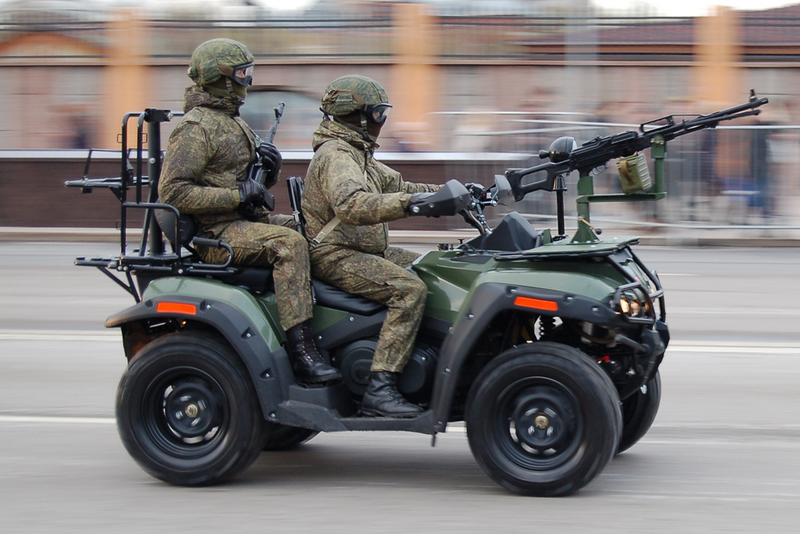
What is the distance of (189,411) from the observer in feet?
16.7

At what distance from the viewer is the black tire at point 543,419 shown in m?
4.60

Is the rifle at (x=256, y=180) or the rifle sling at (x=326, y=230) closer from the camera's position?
the rifle sling at (x=326, y=230)

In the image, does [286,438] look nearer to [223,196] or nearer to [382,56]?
[223,196]

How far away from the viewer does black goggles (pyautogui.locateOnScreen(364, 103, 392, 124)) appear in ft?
16.5

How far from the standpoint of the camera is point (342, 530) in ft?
14.4

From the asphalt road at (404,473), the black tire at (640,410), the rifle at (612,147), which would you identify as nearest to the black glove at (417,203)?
the rifle at (612,147)

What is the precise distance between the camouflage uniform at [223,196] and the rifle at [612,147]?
1.12 meters

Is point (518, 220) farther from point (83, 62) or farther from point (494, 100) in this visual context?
point (83, 62)

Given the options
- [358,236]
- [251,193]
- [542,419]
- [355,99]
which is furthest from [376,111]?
[542,419]

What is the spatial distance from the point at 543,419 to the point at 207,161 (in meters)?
1.92

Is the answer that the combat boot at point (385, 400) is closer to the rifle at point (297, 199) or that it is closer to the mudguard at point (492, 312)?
the mudguard at point (492, 312)

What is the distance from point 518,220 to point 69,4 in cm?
2064

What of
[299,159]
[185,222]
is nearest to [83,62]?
[299,159]

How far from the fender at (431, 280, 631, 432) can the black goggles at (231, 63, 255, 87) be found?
1.49m
